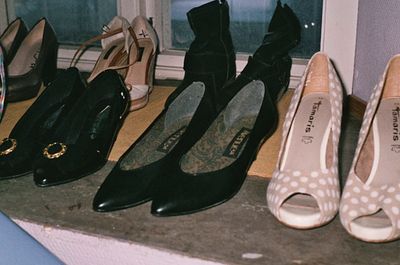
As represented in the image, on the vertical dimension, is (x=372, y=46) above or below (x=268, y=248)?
above

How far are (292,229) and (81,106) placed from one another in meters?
0.48

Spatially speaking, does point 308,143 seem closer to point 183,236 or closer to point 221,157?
point 221,157

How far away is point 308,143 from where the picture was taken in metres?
0.82

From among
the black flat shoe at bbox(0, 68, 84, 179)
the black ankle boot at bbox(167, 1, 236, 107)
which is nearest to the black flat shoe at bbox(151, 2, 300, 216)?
the black ankle boot at bbox(167, 1, 236, 107)

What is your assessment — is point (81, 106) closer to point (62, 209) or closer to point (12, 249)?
point (62, 209)

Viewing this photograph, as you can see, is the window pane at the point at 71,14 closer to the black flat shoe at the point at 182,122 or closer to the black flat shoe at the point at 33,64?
the black flat shoe at the point at 33,64

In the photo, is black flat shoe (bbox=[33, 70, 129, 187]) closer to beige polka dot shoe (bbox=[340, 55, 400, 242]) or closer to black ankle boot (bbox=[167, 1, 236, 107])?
black ankle boot (bbox=[167, 1, 236, 107])

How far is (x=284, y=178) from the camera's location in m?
0.74

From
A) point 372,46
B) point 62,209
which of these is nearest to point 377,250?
point 62,209

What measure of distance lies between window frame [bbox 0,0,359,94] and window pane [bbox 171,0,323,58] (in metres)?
0.04

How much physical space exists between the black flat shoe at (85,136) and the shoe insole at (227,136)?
0.18m

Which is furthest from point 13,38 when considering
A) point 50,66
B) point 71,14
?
point 71,14

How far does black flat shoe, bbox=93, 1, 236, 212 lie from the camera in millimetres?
798

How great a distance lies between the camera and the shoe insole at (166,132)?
860 mm
